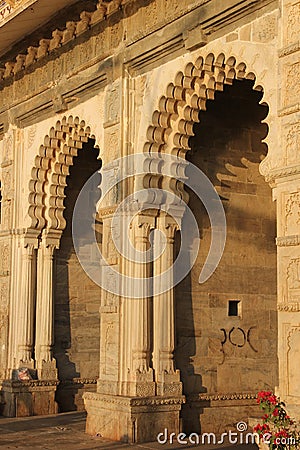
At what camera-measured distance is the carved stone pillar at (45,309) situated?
11125 mm

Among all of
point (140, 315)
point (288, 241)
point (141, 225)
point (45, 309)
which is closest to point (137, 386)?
point (140, 315)

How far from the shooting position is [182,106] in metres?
8.58

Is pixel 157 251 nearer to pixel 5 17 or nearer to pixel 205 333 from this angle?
pixel 205 333

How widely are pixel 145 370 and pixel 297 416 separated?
2692 millimetres

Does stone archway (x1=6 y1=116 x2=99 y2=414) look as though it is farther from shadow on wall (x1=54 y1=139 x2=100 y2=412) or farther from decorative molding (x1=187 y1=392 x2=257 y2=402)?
decorative molding (x1=187 y1=392 x2=257 y2=402)

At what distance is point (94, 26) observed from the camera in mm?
9766

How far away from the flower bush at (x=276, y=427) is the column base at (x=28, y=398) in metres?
5.26

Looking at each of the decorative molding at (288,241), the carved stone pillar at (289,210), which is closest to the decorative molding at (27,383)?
the carved stone pillar at (289,210)

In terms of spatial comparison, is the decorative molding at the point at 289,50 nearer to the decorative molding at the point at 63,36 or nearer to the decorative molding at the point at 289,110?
the decorative molding at the point at 289,110

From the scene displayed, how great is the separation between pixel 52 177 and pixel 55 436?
3533 mm

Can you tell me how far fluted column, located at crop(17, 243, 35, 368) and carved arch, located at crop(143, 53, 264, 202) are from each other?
316 cm

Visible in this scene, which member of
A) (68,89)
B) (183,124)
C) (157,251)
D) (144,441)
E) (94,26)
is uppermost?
(94,26)

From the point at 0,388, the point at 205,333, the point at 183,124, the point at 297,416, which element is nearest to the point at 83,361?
the point at 0,388

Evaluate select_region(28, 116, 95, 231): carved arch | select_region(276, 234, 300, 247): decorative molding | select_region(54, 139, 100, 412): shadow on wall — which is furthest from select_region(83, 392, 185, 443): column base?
select_region(28, 116, 95, 231): carved arch
